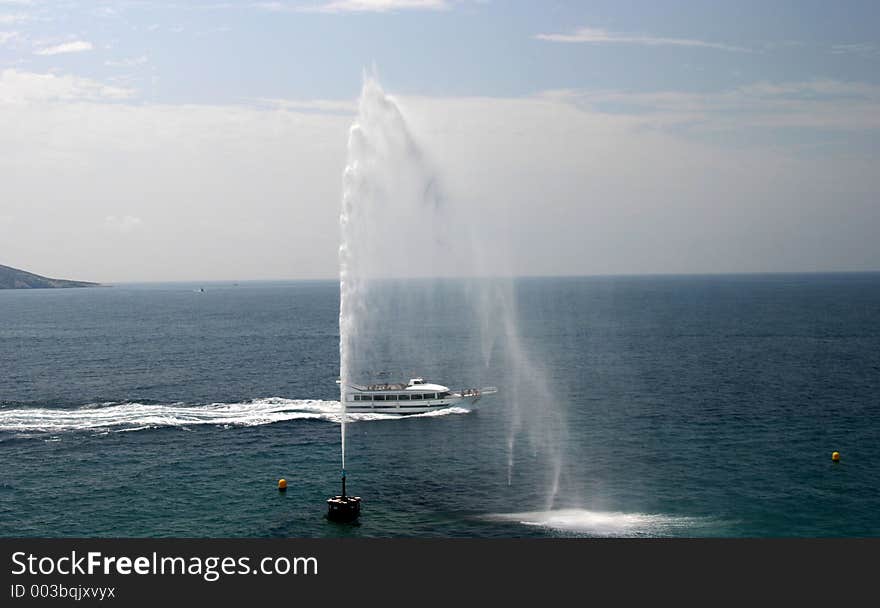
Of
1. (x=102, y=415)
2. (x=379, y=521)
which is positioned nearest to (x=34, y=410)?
(x=102, y=415)

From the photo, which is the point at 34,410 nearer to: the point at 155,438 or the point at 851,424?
the point at 155,438

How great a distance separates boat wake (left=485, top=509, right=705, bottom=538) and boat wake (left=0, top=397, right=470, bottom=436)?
45007mm

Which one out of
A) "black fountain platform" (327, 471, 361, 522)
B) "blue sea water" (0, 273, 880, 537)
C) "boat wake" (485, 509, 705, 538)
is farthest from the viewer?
"blue sea water" (0, 273, 880, 537)

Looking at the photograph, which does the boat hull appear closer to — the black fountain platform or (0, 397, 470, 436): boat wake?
(0, 397, 470, 436): boat wake

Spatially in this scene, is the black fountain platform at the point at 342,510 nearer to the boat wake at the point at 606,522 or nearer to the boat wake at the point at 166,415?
the boat wake at the point at 606,522

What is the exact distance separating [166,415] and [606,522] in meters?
67.0

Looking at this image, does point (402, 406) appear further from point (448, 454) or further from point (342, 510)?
point (342, 510)

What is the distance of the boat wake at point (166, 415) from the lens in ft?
323

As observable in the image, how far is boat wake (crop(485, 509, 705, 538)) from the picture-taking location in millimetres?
60062

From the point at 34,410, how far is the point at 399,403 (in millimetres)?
52424

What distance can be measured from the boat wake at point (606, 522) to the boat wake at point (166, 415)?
148 ft

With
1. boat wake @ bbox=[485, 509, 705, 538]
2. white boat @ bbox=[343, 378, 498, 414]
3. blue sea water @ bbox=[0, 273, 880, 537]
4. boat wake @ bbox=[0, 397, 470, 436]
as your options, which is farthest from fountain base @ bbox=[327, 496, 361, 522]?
white boat @ bbox=[343, 378, 498, 414]

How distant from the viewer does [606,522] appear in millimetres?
62500

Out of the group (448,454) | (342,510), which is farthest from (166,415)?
(342,510)
